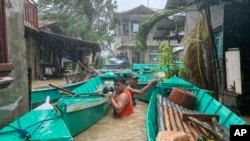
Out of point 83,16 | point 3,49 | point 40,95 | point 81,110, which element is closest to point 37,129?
point 3,49

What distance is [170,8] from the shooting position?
9953mm

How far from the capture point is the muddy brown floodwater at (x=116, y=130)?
5746mm

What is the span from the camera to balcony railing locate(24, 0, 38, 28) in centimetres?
1322

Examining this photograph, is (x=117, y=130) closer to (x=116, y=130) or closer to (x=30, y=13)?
(x=116, y=130)

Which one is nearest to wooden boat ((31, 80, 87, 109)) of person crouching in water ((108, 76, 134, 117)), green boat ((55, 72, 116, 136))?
green boat ((55, 72, 116, 136))

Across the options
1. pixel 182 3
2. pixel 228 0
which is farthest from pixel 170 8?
pixel 228 0

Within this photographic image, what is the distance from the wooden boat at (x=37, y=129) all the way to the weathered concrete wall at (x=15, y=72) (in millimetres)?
411

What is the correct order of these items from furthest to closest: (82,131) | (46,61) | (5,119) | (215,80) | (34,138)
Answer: (46,61), (215,80), (82,131), (5,119), (34,138)

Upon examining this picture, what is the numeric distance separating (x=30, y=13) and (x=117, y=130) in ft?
32.2

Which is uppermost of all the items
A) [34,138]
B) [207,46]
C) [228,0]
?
[228,0]

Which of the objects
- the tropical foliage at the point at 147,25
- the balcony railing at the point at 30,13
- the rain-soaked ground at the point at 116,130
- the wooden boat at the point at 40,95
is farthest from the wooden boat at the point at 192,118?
the balcony railing at the point at 30,13

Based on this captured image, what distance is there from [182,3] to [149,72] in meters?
7.61

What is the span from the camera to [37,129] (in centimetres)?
406

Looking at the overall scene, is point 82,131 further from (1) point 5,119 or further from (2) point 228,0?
(2) point 228,0
